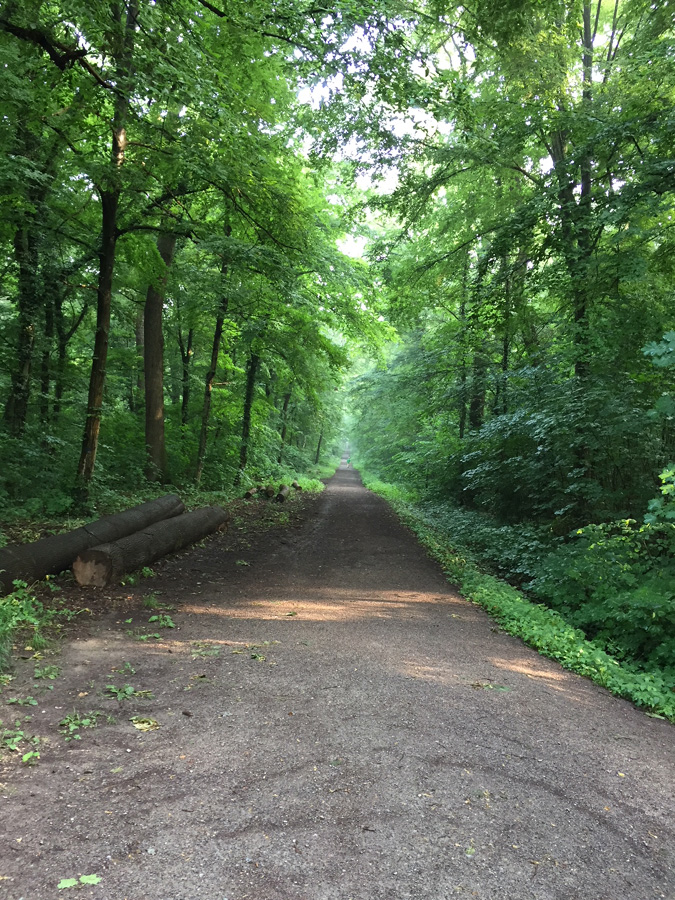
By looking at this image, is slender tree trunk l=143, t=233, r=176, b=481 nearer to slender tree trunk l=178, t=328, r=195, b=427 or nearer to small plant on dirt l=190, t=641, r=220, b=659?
slender tree trunk l=178, t=328, r=195, b=427

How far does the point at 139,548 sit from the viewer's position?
6.99m

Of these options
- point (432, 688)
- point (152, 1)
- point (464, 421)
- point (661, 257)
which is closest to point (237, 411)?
point (464, 421)

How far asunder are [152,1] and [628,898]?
10.6m

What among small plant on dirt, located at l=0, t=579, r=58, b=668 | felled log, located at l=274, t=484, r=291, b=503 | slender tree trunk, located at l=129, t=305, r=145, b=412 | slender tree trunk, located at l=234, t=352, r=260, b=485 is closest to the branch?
small plant on dirt, located at l=0, t=579, r=58, b=668

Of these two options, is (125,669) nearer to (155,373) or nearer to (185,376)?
(155,373)

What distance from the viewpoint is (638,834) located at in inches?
103

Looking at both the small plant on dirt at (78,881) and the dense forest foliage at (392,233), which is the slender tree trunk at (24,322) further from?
the small plant on dirt at (78,881)

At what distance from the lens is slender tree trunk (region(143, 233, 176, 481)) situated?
1290 cm

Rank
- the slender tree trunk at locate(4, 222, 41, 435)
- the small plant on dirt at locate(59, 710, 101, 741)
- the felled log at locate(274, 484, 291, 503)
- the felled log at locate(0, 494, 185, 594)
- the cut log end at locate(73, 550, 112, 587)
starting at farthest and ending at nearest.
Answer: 1. the felled log at locate(274, 484, 291, 503)
2. the slender tree trunk at locate(4, 222, 41, 435)
3. the cut log end at locate(73, 550, 112, 587)
4. the felled log at locate(0, 494, 185, 594)
5. the small plant on dirt at locate(59, 710, 101, 741)

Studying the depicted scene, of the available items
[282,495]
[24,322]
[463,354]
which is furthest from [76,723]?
[463,354]

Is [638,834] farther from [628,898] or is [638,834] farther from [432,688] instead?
[432,688]

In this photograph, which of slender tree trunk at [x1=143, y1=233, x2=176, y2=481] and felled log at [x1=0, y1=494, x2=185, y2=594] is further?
slender tree trunk at [x1=143, y1=233, x2=176, y2=481]

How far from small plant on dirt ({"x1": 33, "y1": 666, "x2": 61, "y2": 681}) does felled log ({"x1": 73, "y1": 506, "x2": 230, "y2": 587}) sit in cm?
224

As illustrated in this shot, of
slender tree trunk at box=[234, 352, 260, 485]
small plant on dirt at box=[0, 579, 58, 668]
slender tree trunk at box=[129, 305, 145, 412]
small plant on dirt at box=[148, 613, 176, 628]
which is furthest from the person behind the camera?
slender tree trunk at box=[234, 352, 260, 485]
